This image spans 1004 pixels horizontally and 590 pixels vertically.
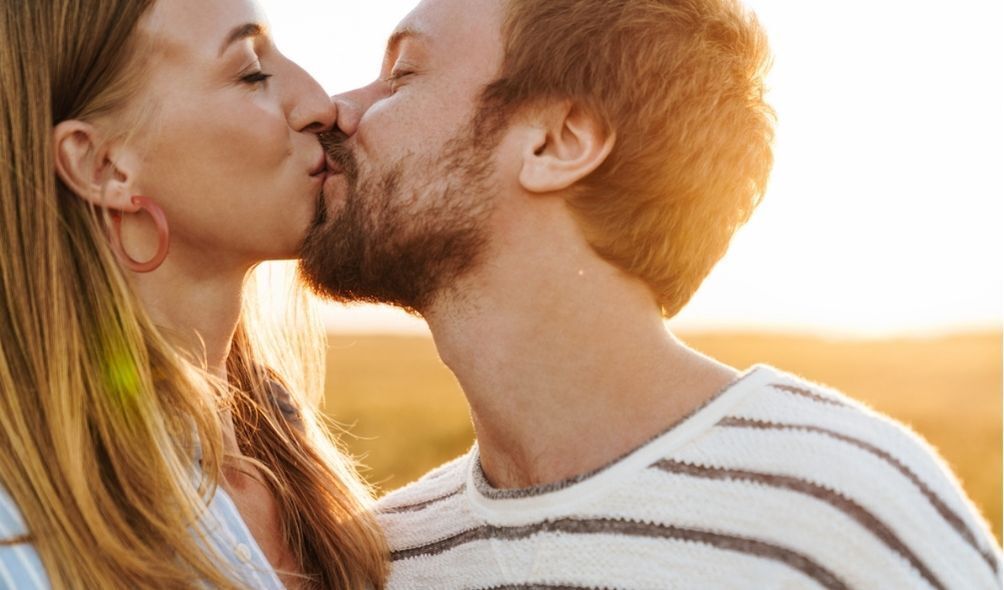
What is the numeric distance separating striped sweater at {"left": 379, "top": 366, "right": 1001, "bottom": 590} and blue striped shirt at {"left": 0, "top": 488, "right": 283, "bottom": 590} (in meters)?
0.58

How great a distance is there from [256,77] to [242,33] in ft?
0.47

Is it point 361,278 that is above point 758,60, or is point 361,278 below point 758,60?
below

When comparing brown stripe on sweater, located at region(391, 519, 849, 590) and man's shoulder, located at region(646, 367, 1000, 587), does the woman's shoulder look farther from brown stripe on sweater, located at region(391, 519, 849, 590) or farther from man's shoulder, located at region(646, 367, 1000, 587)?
man's shoulder, located at region(646, 367, 1000, 587)

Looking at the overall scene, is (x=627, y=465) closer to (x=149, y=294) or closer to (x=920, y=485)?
(x=920, y=485)

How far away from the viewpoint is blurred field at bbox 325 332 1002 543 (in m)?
17.5

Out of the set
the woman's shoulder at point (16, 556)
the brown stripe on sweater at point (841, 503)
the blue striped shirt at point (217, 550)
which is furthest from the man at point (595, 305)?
the woman's shoulder at point (16, 556)

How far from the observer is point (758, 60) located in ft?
11.7

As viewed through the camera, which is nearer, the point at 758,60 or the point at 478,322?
the point at 478,322

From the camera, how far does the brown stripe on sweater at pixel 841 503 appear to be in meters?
2.64

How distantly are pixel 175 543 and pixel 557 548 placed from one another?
3.29ft

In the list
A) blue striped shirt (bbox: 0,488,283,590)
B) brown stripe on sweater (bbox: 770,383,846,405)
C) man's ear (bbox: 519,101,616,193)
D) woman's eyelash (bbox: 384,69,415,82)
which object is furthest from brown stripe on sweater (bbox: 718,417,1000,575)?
woman's eyelash (bbox: 384,69,415,82)

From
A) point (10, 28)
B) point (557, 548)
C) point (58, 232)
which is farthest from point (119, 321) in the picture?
point (557, 548)

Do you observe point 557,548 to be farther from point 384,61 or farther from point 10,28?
point 10,28

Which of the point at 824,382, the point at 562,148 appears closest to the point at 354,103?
the point at 562,148
